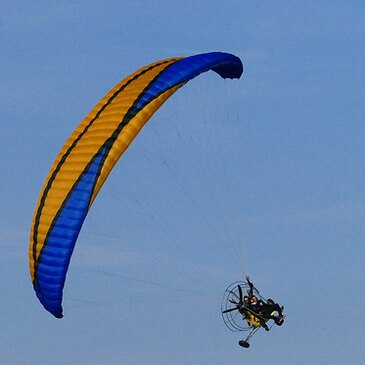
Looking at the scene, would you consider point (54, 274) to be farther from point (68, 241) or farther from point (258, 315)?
point (258, 315)

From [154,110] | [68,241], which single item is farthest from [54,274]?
[154,110]

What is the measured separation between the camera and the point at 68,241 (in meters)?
56.2

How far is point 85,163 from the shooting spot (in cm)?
5709

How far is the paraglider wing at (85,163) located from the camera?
5647cm

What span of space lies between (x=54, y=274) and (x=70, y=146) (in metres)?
3.54

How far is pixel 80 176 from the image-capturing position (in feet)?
187

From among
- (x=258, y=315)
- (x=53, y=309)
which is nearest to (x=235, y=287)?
(x=258, y=315)

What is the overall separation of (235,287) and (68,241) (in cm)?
527

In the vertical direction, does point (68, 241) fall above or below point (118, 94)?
below

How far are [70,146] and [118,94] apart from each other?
186 cm

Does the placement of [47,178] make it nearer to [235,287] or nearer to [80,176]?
[80,176]

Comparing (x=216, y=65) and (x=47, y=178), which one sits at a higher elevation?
(x=216, y=65)

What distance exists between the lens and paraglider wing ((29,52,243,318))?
185ft

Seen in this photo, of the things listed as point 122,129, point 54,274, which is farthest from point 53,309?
point 122,129
